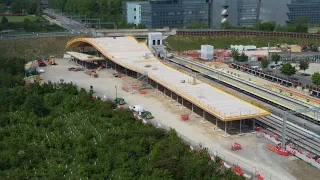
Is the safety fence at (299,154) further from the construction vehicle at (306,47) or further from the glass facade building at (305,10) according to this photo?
the glass facade building at (305,10)

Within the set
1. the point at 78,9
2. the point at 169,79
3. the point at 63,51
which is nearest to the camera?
the point at 169,79

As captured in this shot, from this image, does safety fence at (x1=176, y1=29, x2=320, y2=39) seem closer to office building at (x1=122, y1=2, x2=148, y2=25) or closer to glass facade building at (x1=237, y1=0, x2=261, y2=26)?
glass facade building at (x1=237, y1=0, x2=261, y2=26)

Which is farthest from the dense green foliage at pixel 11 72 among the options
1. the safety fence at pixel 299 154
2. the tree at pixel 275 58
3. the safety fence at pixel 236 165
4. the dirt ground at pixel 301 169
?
the tree at pixel 275 58

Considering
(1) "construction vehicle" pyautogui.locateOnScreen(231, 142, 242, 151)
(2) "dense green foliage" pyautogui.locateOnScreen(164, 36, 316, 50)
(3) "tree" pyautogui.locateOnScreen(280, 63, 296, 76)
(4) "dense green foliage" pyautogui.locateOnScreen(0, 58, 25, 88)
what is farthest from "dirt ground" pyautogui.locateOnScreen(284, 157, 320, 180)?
(2) "dense green foliage" pyautogui.locateOnScreen(164, 36, 316, 50)

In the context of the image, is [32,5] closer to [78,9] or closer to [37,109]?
[78,9]

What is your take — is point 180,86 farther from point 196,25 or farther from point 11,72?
point 196,25

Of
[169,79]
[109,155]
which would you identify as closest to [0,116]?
[109,155]
